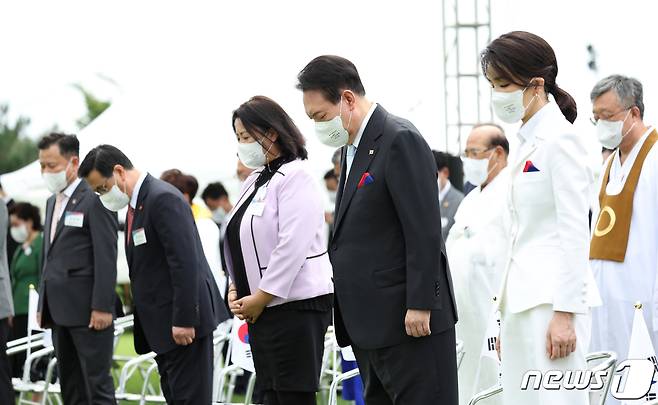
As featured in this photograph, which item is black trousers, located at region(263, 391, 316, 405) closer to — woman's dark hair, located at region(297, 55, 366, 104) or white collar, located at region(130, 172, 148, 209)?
woman's dark hair, located at region(297, 55, 366, 104)

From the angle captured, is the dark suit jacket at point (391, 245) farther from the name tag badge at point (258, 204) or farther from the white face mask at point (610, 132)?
the white face mask at point (610, 132)

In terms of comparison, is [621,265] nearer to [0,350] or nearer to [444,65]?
[0,350]

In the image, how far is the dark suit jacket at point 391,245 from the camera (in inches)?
145

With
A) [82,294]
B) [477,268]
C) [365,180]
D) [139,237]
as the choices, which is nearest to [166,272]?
[139,237]

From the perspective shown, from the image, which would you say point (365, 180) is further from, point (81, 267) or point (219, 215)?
point (219, 215)

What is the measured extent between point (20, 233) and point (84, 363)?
4.39 m

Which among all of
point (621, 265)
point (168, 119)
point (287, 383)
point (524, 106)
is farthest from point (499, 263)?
point (168, 119)

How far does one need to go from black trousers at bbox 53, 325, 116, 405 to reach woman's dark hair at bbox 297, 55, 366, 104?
306 cm

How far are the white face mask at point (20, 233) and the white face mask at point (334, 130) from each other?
23.3 ft

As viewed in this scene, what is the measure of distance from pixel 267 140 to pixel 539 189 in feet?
5.26

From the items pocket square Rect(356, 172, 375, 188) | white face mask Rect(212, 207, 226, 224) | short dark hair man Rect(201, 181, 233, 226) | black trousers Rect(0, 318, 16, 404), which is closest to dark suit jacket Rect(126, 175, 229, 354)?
black trousers Rect(0, 318, 16, 404)

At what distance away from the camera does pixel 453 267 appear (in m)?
5.93

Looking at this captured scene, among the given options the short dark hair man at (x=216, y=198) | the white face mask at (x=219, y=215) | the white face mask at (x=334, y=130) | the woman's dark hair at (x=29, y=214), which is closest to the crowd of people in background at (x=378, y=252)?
the white face mask at (x=334, y=130)

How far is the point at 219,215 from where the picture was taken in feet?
37.1
